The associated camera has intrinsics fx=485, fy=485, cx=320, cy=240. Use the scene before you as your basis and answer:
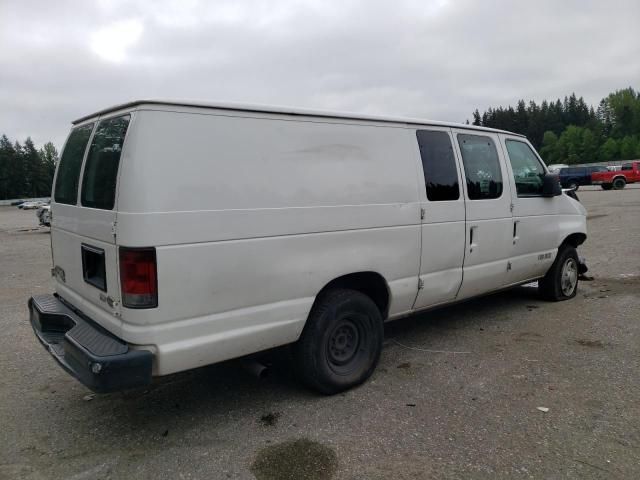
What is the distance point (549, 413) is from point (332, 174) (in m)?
2.30

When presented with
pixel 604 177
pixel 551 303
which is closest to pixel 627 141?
pixel 604 177

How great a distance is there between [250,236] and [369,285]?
1341mm

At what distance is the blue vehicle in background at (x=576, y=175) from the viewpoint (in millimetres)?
34938

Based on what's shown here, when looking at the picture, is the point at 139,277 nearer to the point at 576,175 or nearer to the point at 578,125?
the point at 576,175

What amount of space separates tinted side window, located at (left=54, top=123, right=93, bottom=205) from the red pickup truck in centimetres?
3730

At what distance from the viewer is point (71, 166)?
12.7ft

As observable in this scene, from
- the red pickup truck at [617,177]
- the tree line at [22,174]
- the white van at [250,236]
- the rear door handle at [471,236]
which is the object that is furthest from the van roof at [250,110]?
the tree line at [22,174]

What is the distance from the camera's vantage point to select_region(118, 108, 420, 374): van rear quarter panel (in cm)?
283

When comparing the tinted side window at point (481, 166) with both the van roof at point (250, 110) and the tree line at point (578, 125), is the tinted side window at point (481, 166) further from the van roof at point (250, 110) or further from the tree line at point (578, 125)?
the tree line at point (578, 125)

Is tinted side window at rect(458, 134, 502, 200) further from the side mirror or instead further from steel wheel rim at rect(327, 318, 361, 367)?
steel wheel rim at rect(327, 318, 361, 367)

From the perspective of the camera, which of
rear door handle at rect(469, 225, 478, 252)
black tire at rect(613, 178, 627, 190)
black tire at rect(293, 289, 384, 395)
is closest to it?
black tire at rect(293, 289, 384, 395)

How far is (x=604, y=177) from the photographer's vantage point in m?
34.0

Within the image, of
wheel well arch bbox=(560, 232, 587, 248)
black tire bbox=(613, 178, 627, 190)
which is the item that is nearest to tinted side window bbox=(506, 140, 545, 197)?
wheel well arch bbox=(560, 232, 587, 248)

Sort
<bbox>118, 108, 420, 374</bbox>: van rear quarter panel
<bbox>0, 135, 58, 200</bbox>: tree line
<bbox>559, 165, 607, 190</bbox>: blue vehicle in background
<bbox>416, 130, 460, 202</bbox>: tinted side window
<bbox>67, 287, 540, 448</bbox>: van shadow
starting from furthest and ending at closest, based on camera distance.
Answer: <bbox>0, 135, 58, 200</bbox>: tree line → <bbox>559, 165, 607, 190</bbox>: blue vehicle in background → <bbox>416, 130, 460, 202</bbox>: tinted side window → <bbox>67, 287, 540, 448</bbox>: van shadow → <bbox>118, 108, 420, 374</bbox>: van rear quarter panel
